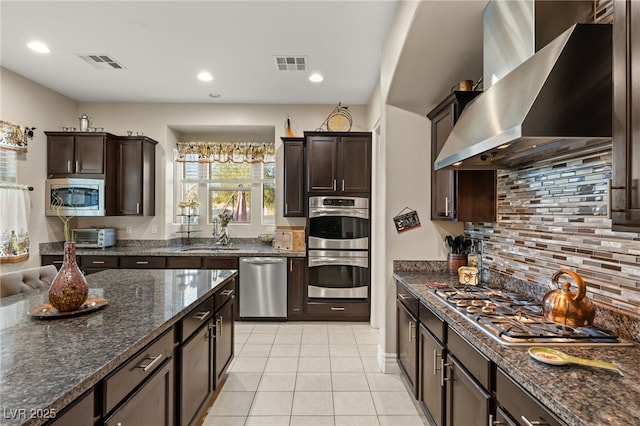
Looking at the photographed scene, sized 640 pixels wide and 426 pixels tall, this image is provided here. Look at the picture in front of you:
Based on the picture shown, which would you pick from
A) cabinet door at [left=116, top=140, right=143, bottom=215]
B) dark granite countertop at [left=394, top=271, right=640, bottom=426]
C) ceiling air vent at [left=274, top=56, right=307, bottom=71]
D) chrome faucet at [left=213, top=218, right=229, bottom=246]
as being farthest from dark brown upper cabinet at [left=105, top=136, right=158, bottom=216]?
dark granite countertop at [left=394, top=271, right=640, bottom=426]

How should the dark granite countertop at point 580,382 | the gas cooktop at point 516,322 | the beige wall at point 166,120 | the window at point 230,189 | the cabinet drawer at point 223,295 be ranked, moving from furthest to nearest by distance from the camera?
the window at point 230,189
the beige wall at point 166,120
the cabinet drawer at point 223,295
the gas cooktop at point 516,322
the dark granite countertop at point 580,382

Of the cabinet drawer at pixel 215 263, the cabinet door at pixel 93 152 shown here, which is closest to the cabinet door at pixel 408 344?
the cabinet drawer at pixel 215 263

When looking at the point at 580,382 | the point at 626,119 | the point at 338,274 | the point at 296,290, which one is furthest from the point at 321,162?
the point at 580,382

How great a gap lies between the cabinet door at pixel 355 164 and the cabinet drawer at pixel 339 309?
1485 mm

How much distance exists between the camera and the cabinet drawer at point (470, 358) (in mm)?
1296

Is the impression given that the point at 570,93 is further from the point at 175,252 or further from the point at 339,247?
the point at 175,252

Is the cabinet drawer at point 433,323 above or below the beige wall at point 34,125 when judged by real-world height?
below

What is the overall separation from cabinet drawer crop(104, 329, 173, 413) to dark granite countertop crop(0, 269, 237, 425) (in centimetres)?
5

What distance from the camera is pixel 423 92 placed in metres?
2.74

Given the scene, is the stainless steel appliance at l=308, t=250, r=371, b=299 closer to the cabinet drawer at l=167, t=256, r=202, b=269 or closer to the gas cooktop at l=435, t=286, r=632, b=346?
the cabinet drawer at l=167, t=256, r=202, b=269

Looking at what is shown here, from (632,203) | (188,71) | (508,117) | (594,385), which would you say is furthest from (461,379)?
(188,71)

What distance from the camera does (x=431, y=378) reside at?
1.95 metres

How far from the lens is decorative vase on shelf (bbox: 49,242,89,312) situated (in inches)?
58.9

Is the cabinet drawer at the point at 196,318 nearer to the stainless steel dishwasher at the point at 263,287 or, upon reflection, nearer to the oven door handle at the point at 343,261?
the stainless steel dishwasher at the point at 263,287
